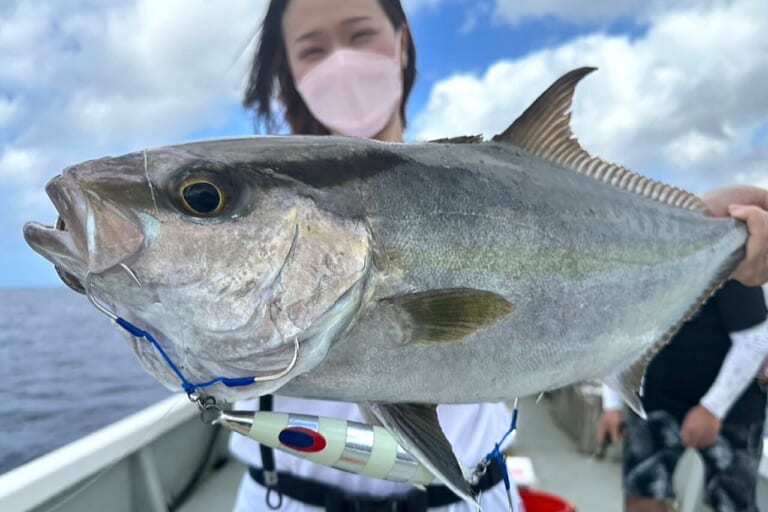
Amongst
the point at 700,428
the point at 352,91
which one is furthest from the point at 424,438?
the point at 700,428

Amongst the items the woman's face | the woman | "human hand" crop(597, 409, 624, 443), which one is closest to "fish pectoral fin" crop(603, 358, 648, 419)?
the woman

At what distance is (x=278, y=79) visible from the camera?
2.15m

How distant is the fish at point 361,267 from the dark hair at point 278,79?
92 centimetres

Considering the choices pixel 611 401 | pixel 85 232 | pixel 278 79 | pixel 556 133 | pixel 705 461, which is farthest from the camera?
pixel 611 401

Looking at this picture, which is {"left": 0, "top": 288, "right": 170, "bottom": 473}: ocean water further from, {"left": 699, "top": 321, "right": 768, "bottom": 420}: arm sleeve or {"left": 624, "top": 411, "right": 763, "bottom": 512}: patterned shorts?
{"left": 699, "top": 321, "right": 768, "bottom": 420}: arm sleeve

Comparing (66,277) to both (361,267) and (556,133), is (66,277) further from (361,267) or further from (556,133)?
(556,133)

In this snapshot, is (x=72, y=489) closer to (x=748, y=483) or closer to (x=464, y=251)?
(x=464, y=251)

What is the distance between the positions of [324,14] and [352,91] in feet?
0.86

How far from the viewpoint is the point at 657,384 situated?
3.45 m

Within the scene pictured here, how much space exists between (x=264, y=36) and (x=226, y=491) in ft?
10.1

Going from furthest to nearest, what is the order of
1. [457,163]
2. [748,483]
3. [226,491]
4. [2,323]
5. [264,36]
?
1. [2,323]
2. [226,491]
3. [748,483]
4. [264,36]
5. [457,163]

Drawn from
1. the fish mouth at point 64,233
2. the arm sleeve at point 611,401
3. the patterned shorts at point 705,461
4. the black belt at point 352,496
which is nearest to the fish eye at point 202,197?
the fish mouth at point 64,233

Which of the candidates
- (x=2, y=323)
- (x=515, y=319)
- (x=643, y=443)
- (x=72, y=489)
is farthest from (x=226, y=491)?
(x=2, y=323)

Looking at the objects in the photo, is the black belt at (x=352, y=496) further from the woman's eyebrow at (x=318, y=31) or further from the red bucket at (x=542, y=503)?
the red bucket at (x=542, y=503)
